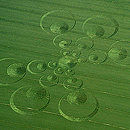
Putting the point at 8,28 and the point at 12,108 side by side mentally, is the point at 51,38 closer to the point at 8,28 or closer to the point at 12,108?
the point at 8,28

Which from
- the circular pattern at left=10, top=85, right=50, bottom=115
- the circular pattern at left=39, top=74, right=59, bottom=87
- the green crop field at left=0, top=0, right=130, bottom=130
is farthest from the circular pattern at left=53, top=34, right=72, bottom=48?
the circular pattern at left=10, top=85, right=50, bottom=115

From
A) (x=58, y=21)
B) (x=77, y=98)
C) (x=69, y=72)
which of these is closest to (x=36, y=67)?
(x=69, y=72)

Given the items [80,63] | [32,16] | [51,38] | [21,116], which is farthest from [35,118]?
[32,16]

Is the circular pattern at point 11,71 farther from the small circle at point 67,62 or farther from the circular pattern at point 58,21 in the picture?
the circular pattern at point 58,21

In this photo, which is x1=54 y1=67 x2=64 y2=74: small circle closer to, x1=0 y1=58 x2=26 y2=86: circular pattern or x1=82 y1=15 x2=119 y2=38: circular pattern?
x1=0 y1=58 x2=26 y2=86: circular pattern

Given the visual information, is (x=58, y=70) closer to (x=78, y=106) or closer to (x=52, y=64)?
(x=52, y=64)

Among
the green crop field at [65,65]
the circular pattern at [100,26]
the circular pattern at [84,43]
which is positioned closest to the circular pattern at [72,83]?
the green crop field at [65,65]
